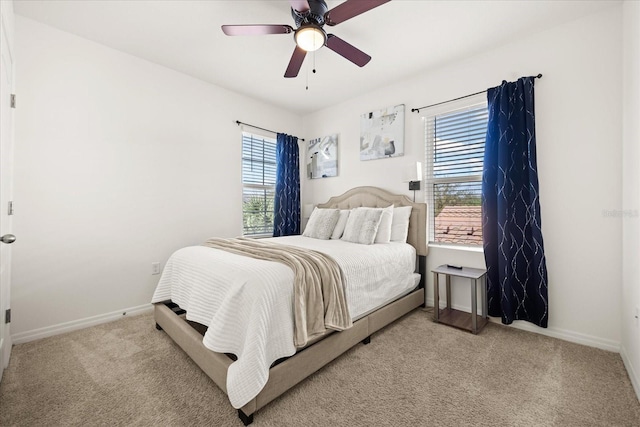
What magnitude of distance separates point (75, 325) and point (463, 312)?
3809mm

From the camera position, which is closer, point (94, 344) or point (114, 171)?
point (94, 344)

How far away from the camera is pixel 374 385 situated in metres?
1.69

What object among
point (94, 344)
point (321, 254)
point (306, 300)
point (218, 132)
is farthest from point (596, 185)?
point (94, 344)

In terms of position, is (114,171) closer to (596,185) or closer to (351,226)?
(351,226)

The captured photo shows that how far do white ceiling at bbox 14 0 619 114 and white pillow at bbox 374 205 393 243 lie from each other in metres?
1.68

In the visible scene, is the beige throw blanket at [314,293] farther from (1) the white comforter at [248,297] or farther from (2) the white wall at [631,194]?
(2) the white wall at [631,194]

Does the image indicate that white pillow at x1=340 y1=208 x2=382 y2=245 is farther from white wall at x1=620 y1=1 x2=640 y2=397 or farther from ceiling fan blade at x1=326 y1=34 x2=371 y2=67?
white wall at x1=620 y1=1 x2=640 y2=397

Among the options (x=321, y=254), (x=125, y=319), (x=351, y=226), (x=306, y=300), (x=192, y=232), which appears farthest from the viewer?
(x=192, y=232)

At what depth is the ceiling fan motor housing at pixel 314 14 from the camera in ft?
6.16

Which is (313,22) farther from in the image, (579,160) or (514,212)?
(579,160)

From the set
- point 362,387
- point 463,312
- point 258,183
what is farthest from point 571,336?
point 258,183

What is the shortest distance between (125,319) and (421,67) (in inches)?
165

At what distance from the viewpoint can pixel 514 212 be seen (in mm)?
2465

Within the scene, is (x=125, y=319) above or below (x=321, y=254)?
below
